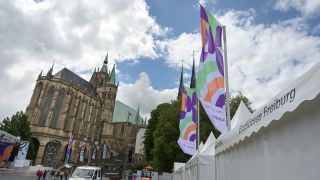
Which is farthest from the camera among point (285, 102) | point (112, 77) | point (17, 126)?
point (112, 77)

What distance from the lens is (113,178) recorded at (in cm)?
5219

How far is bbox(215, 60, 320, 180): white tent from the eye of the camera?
9.46ft

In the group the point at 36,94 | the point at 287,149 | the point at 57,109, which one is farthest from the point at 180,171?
the point at 36,94

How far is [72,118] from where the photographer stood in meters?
79.4

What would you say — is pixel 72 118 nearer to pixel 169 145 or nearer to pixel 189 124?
pixel 169 145

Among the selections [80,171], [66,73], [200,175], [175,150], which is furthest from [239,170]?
[66,73]

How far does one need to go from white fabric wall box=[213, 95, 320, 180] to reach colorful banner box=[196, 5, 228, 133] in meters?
2.55

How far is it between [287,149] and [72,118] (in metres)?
81.0

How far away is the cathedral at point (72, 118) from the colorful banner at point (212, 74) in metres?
55.5

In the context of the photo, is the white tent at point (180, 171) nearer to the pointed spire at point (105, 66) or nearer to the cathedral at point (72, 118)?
the cathedral at point (72, 118)

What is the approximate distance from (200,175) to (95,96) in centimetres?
9075

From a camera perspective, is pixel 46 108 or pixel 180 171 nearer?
pixel 180 171

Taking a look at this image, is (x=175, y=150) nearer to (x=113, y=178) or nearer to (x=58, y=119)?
(x=113, y=178)

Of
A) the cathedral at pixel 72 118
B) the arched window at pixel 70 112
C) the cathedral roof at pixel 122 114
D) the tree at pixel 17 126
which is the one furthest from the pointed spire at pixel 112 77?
the tree at pixel 17 126
